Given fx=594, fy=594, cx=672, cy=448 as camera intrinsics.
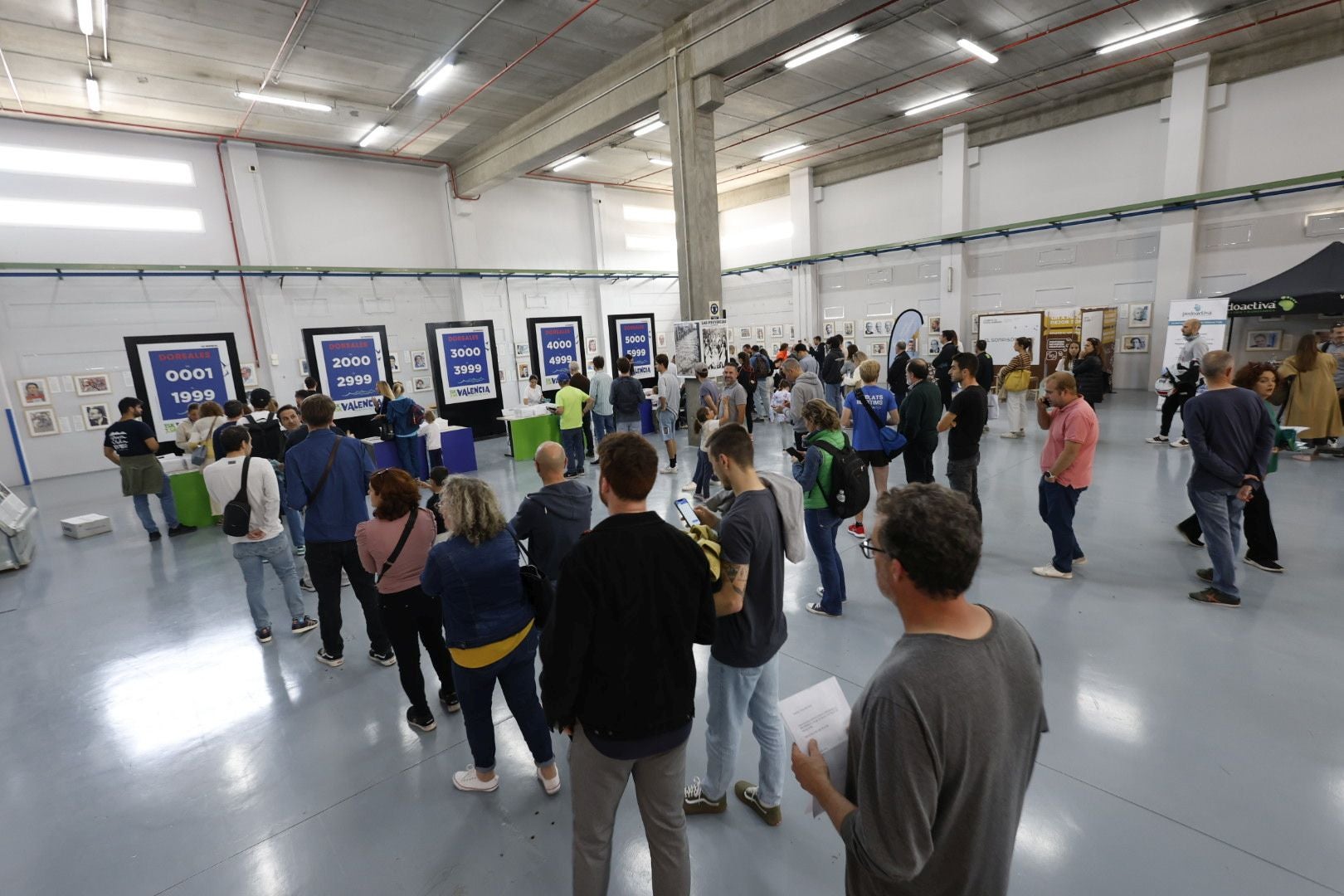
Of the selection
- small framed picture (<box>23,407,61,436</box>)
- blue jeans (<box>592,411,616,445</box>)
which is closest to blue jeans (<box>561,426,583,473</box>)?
blue jeans (<box>592,411,616,445</box>)

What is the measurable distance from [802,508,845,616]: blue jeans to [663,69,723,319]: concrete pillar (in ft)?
19.9

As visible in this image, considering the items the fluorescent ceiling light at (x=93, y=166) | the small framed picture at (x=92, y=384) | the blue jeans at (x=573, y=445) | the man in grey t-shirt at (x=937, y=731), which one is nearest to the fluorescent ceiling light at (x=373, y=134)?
the fluorescent ceiling light at (x=93, y=166)

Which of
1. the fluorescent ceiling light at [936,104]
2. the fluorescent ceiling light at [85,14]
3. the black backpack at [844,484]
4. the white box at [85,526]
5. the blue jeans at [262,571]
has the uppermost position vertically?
the fluorescent ceiling light at [936,104]

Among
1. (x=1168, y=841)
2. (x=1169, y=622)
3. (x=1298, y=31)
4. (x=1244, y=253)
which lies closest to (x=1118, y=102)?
(x=1298, y=31)

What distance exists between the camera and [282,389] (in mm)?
11680

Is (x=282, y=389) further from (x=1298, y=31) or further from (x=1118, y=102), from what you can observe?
(x=1298, y=31)

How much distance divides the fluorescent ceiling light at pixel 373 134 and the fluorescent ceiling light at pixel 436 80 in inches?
68.5

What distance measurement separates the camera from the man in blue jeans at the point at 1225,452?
367 centimetres

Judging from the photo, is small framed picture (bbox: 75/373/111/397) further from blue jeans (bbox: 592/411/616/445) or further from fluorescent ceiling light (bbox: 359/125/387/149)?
blue jeans (bbox: 592/411/616/445)

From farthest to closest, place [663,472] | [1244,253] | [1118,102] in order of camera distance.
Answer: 1. [1118,102]
2. [1244,253]
3. [663,472]

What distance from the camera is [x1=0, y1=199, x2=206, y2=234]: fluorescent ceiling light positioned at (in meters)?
9.21

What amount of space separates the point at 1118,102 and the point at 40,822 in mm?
16811

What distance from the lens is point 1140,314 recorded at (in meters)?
11.8

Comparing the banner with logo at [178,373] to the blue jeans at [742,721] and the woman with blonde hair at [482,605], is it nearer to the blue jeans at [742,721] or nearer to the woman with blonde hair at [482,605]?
the woman with blonde hair at [482,605]
